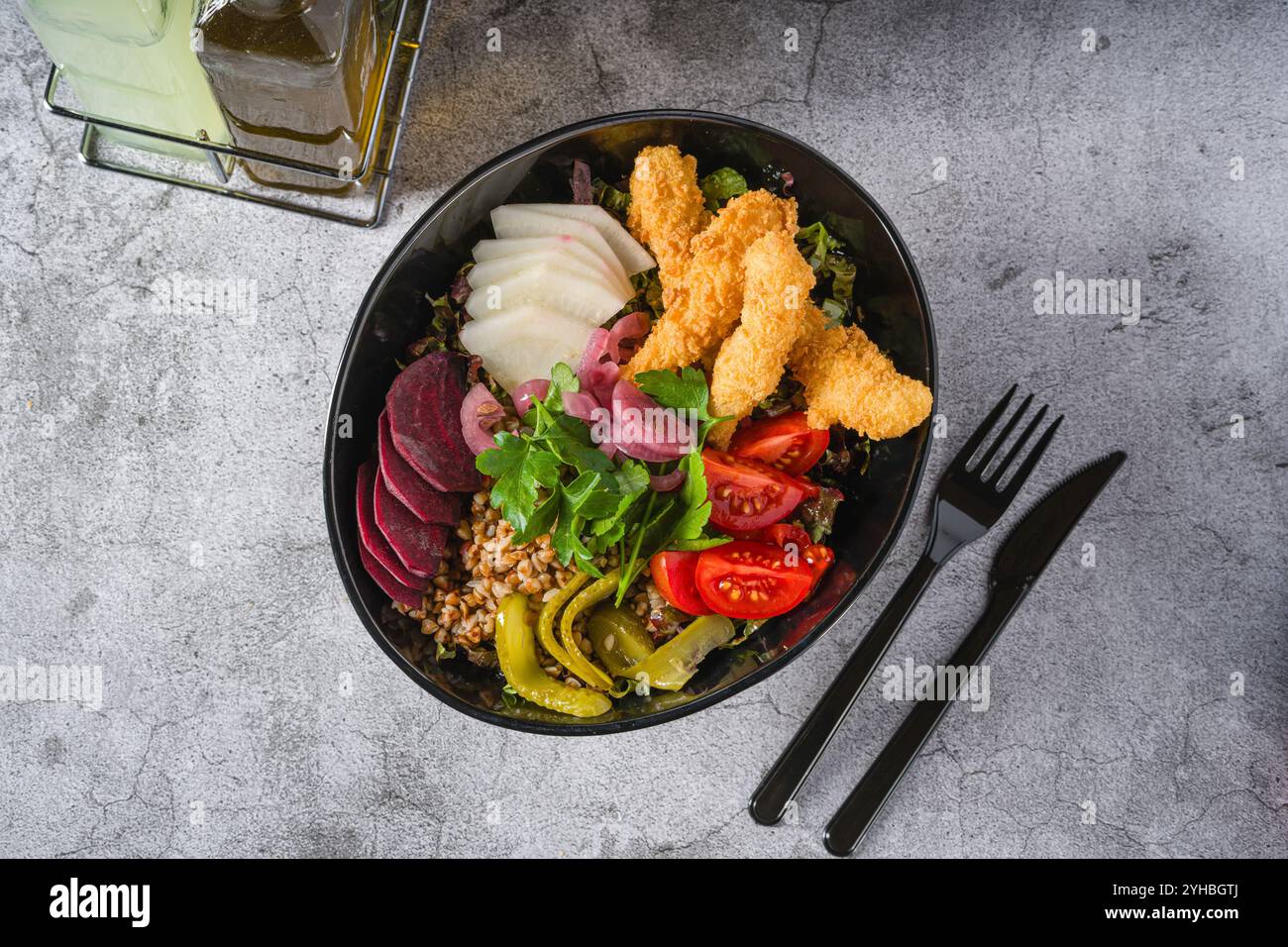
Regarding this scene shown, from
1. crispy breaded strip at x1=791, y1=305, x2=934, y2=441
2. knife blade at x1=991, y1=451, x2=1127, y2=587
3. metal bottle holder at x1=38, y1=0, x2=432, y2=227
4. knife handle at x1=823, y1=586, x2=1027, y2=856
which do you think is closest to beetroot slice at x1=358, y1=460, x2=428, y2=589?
metal bottle holder at x1=38, y1=0, x2=432, y2=227

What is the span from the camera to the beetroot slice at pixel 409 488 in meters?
2.23

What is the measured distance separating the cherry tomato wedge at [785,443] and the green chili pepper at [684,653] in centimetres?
40

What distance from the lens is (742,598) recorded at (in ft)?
7.33

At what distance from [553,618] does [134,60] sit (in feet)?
5.39

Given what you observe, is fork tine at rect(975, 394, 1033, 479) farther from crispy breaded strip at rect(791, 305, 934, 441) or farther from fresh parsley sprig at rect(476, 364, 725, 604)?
fresh parsley sprig at rect(476, 364, 725, 604)

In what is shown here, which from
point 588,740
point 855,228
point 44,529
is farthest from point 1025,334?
point 44,529

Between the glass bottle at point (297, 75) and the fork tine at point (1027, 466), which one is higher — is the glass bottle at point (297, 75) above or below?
above

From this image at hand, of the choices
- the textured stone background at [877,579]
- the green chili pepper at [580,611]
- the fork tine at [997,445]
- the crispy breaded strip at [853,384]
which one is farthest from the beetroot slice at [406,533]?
the fork tine at [997,445]

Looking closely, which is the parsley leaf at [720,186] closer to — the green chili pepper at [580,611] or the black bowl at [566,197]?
the black bowl at [566,197]

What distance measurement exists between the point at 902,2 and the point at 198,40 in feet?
6.05

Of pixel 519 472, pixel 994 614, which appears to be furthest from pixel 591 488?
pixel 994 614

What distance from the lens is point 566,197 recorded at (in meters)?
2.45

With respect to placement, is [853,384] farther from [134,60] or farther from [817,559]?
[134,60]
